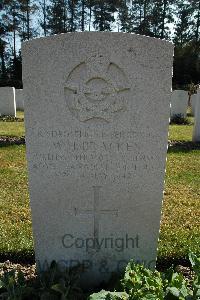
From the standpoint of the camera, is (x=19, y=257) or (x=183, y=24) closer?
(x=19, y=257)

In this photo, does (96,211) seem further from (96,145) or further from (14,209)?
(14,209)

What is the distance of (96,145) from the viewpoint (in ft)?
9.71

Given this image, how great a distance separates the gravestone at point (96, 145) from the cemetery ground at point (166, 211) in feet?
1.87

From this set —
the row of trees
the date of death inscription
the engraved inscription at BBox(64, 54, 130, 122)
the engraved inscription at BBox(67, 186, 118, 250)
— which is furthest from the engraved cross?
the row of trees

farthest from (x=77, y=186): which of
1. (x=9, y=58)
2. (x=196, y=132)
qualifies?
(x=9, y=58)

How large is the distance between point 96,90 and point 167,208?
104 inches

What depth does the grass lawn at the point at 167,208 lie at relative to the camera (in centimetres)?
384

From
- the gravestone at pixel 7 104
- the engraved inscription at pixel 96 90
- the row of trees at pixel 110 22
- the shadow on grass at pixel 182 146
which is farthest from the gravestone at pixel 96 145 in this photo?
the row of trees at pixel 110 22

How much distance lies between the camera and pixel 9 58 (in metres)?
38.3

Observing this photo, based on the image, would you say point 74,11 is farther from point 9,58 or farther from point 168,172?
point 168,172

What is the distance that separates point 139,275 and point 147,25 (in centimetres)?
3966

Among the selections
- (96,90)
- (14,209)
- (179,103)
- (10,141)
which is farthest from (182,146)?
(96,90)

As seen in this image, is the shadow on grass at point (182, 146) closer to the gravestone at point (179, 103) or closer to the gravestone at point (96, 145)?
the gravestone at point (179, 103)

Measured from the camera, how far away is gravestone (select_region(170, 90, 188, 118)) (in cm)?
1595
